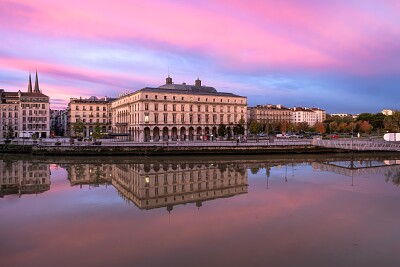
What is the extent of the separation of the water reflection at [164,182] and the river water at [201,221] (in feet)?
0.27

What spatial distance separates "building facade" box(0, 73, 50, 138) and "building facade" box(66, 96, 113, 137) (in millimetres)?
7246

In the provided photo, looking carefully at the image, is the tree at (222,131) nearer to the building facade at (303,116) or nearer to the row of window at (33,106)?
the row of window at (33,106)

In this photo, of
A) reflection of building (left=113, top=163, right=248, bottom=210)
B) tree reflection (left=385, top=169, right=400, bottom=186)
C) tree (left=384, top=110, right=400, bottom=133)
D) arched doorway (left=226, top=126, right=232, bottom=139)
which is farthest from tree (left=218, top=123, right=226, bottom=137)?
tree (left=384, top=110, right=400, bottom=133)

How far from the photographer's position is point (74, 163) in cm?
4134

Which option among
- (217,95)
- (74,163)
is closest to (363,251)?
(74,163)

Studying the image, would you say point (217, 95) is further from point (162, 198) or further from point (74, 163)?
point (162, 198)

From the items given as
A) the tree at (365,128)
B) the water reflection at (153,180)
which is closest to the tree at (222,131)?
the water reflection at (153,180)

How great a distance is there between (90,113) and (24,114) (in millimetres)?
17529

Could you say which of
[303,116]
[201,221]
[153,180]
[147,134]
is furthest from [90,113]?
[303,116]

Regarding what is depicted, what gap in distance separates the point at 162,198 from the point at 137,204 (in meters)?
2.02

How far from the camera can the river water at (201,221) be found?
1130 cm

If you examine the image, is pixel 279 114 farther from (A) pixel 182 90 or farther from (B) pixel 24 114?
(B) pixel 24 114

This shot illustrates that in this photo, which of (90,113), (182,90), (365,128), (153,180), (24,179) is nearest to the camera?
(153,180)

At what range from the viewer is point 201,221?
15.4 meters
